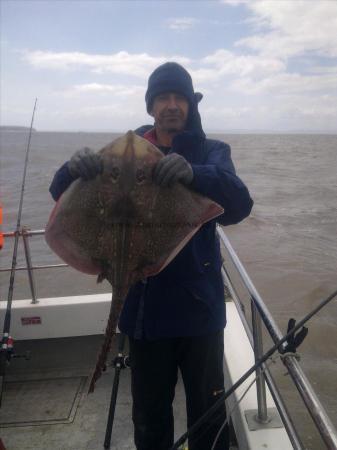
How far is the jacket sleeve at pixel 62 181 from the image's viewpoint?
7.61ft

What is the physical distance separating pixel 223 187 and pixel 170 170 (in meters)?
0.35

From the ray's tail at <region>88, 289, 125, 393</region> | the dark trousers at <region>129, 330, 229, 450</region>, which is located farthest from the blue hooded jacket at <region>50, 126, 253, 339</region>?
the ray's tail at <region>88, 289, 125, 393</region>

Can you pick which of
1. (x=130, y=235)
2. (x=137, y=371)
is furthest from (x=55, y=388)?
(x=130, y=235)

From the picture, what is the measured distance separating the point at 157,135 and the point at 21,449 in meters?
2.95

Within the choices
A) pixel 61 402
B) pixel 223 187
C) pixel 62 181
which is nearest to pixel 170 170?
pixel 223 187

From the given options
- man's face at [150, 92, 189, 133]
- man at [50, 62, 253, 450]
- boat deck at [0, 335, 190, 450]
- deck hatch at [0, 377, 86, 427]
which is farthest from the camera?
deck hatch at [0, 377, 86, 427]

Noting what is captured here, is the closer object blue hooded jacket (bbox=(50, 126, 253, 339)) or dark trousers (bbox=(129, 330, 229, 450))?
blue hooded jacket (bbox=(50, 126, 253, 339))

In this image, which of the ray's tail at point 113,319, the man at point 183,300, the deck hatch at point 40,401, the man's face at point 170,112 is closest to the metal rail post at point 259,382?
the man at point 183,300

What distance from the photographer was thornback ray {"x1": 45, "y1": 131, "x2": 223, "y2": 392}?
2.14 m

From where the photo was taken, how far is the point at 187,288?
2420 millimetres

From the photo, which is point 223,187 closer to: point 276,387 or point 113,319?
point 113,319

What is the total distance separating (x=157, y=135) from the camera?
2801mm

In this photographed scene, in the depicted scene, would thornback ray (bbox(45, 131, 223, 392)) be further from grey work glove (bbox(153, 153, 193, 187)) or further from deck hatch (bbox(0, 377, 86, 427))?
deck hatch (bbox(0, 377, 86, 427))

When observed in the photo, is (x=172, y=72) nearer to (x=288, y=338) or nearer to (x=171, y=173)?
(x=171, y=173)
